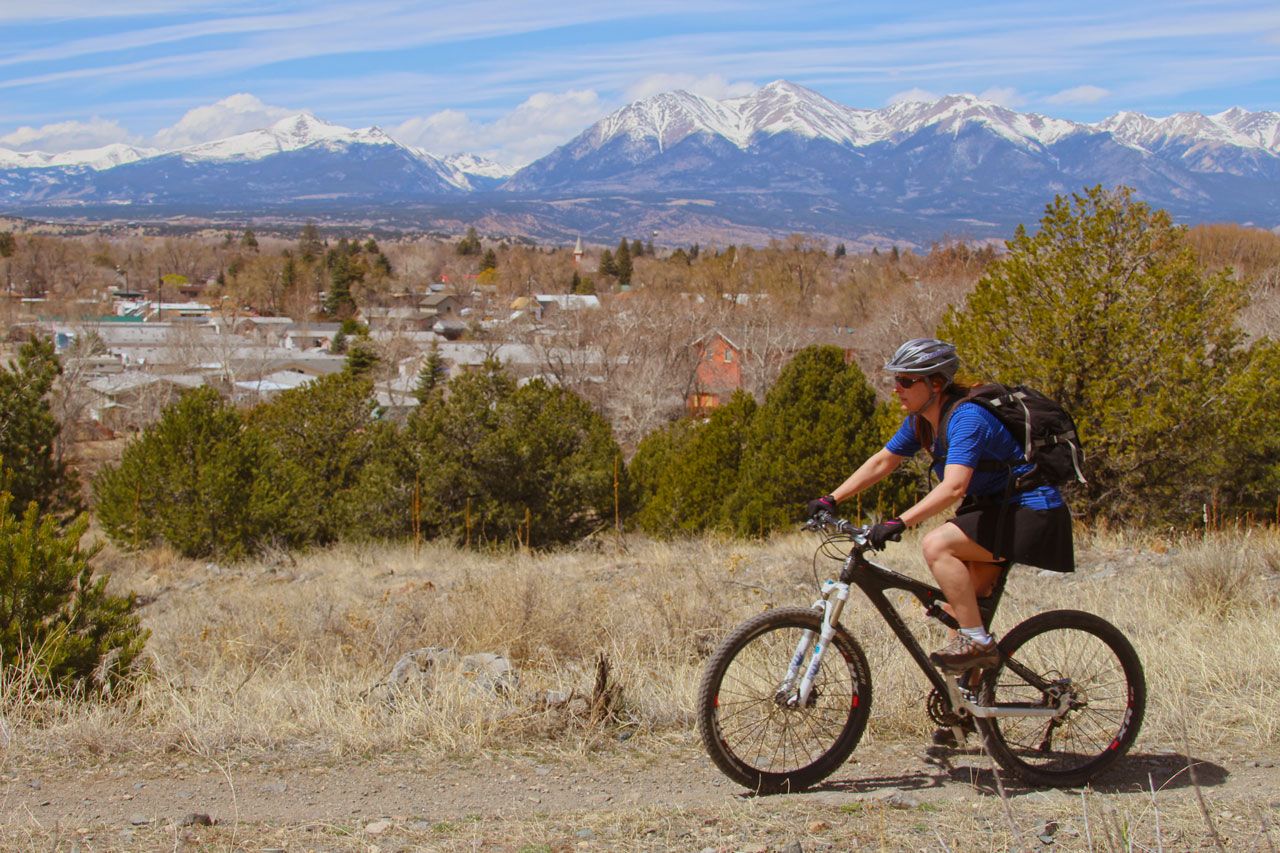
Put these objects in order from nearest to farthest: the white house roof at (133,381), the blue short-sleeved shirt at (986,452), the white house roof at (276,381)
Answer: the blue short-sleeved shirt at (986,452)
the white house roof at (133,381)
the white house roof at (276,381)

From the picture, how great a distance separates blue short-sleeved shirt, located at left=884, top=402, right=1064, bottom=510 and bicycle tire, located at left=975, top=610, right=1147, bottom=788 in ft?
1.68

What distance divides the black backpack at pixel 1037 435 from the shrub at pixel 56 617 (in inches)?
165

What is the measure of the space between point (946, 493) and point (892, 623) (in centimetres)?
57

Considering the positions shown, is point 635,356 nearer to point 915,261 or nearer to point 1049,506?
point 915,261

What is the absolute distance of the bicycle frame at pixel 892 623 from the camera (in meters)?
3.85

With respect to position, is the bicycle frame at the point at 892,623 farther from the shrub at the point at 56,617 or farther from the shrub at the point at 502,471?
the shrub at the point at 502,471

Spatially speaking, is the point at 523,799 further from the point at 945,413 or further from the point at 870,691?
the point at 945,413

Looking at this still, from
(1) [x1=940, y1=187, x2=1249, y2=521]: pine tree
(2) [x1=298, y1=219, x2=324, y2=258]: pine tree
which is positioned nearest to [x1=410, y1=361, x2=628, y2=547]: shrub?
(1) [x1=940, y1=187, x2=1249, y2=521]: pine tree

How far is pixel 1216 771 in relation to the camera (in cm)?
414

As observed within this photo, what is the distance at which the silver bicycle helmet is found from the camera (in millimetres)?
3824

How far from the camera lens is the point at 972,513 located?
381 centimetres

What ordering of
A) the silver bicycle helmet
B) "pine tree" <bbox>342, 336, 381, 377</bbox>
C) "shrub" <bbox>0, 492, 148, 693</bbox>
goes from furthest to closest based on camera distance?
"pine tree" <bbox>342, 336, 381, 377</bbox> → "shrub" <bbox>0, 492, 148, 693</bbox> → the silver bicycle helmet

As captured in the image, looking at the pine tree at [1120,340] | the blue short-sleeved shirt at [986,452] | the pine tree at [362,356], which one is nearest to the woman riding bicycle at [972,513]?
the blue short-sleeved shirt at [986,452]

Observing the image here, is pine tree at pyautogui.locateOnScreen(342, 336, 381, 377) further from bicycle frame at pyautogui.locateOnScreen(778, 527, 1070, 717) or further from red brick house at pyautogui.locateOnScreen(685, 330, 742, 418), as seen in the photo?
bicycle frame at pyautogui.locateOnScreen(778, 527, 1070, 717)
